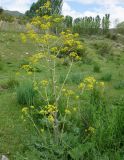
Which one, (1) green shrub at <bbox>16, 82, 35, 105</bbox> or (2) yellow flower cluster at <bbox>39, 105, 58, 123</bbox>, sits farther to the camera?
(1) green shrub at <bbox>16, 82, 35, 105</bbox>

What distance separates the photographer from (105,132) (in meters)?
5.05

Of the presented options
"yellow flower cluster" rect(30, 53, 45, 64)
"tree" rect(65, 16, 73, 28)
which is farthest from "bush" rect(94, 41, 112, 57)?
"tree" rect(65, 16, 73, 28)

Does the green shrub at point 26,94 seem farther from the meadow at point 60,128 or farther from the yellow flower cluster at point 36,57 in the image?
the yellow flower cluster at point 36,57

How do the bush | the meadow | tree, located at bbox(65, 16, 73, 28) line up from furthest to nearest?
tree, located at bbox(65, 16, 73, 28)
the bush
the meadow

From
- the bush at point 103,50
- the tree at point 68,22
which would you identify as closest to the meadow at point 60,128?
the bush at point 103,50

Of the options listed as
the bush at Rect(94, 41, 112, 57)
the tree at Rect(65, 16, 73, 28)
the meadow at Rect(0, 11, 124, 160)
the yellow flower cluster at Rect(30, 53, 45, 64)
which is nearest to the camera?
the meadow at Rect(0, 11, 124, 160)

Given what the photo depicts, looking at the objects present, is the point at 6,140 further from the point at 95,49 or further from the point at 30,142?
the point at 95,49

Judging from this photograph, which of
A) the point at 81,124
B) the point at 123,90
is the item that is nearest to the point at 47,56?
the point at 81,124

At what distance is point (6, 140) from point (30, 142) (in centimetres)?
51

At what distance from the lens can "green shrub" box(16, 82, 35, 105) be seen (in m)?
7.17

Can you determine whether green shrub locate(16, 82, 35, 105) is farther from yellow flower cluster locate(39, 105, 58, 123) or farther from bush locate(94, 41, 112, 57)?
bush locate(94, 41, 112, 57)

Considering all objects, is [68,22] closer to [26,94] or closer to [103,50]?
[103,50]

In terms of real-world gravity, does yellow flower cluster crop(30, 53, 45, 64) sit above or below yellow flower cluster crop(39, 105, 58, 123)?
above

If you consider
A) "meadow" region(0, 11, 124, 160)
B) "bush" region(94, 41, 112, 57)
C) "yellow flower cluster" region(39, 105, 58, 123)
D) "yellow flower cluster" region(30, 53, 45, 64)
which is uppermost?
"yellow flower cluster" region(30, 53, 45, 64)
